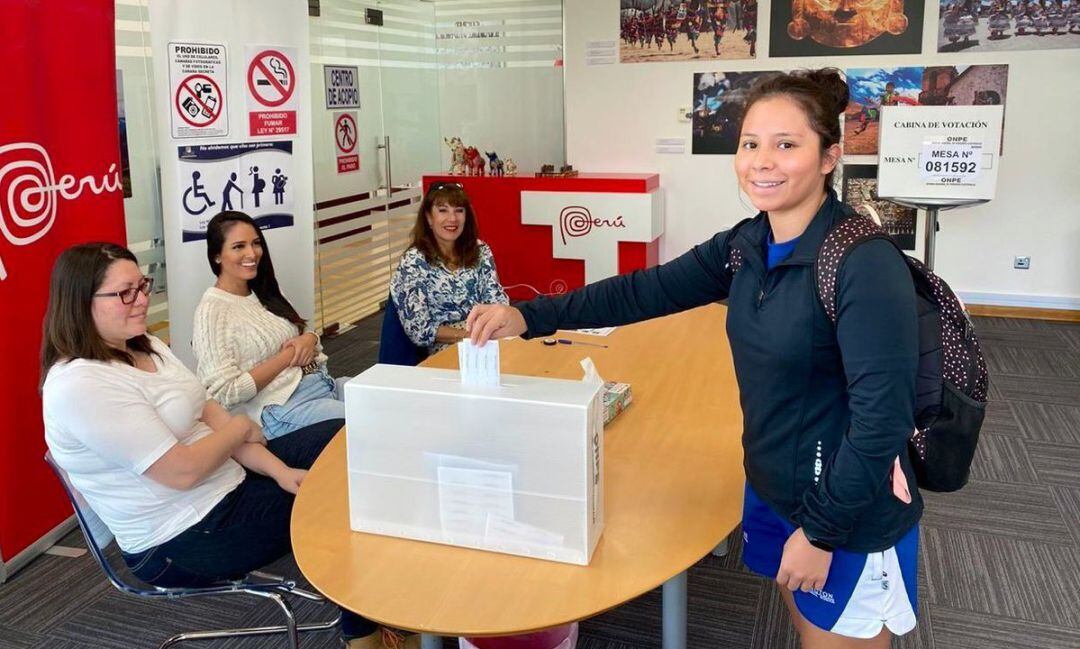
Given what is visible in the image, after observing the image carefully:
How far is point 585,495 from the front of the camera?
1473 mm

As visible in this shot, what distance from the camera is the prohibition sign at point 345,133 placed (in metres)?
5.97

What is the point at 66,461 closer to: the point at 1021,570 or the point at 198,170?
the point at 198,170

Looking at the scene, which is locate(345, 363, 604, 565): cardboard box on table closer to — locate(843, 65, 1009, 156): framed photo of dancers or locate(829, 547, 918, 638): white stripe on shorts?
locate(829, 547, 918, 638): white stripe on shorts

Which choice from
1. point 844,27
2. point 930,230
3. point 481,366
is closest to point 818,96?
point 481,366

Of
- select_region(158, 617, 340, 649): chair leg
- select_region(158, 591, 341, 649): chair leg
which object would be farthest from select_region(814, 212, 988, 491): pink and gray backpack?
select_region(158, 617, 340, 649): chair leg

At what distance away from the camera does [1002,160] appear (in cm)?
611

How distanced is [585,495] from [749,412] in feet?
1.04

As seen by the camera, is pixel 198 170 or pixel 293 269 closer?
pixel 198 170

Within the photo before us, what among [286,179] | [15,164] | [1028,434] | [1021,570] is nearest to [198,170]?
[286,179]

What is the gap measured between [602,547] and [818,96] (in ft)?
2.80

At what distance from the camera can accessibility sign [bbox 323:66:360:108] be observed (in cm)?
585

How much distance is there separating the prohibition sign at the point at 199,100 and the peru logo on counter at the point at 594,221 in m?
2.95

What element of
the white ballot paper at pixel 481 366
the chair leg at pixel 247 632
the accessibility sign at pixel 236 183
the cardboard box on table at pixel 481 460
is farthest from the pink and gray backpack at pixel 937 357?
the accessibility sign at pixel 236 183

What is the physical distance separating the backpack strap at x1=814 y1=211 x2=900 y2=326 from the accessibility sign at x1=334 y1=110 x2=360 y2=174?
16.5 feet
